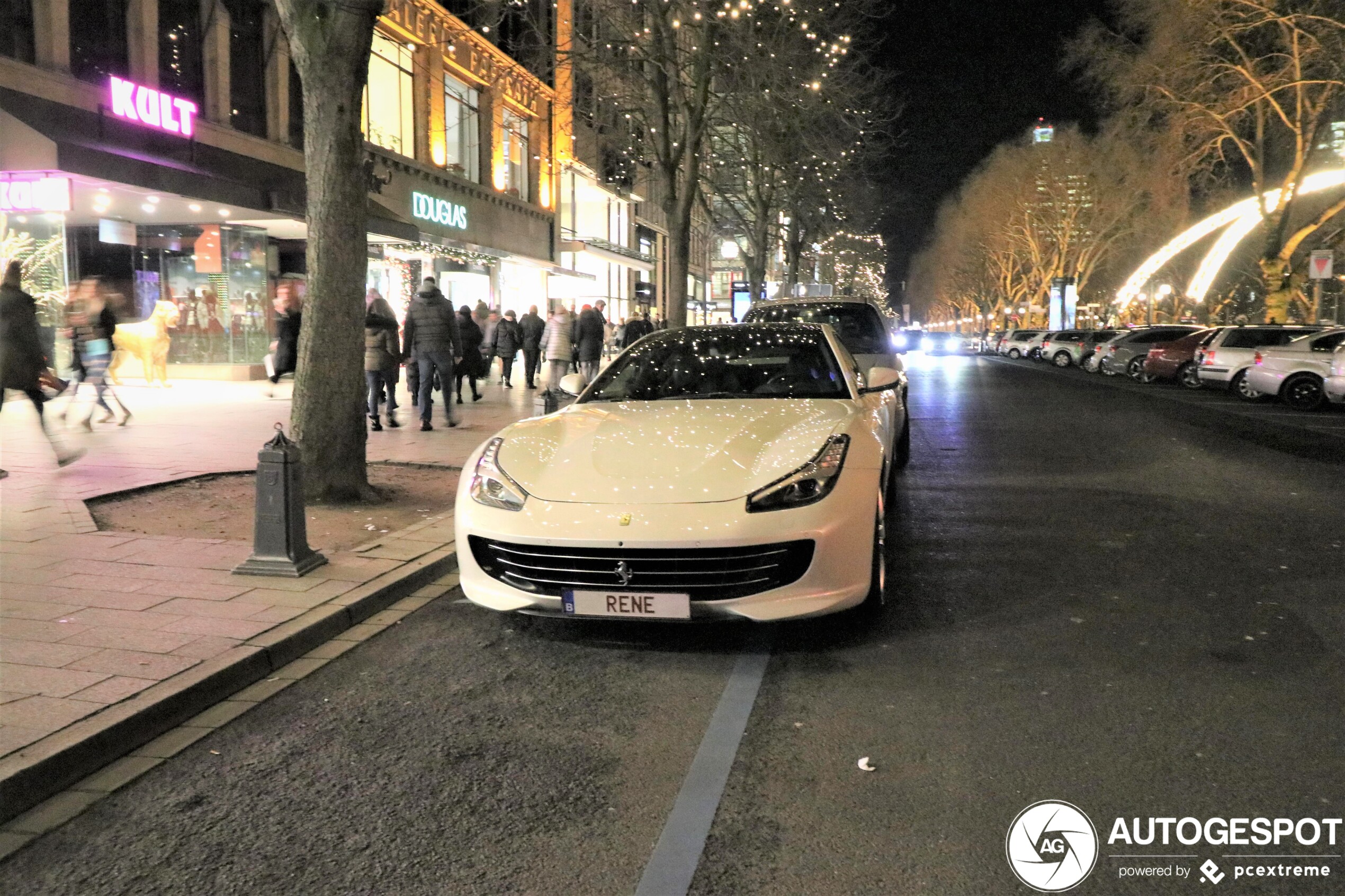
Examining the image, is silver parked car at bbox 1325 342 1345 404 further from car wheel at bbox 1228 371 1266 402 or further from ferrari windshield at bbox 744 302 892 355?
ferrari windshield at bbox 744 302 892 355

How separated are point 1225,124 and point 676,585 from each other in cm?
2876

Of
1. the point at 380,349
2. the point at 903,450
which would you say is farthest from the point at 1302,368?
the point at 380,349

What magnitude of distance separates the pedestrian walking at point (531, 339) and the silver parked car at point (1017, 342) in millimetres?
35149

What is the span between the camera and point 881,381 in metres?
6.38

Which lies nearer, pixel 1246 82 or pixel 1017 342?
pixel 1246 82

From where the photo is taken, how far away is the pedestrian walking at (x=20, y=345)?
953 centimetres

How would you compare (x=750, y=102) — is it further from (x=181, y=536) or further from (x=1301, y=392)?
(x=181, y=536)

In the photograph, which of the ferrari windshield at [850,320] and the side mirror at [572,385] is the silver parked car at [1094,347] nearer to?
the ferrari windshield at [850,320]

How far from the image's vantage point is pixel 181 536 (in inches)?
275

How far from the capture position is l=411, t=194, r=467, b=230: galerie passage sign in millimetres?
26594

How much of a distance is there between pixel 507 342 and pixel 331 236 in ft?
44.0

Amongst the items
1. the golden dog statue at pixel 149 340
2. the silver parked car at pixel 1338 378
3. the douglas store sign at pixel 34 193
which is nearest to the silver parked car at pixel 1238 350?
the silver parked car at pixel 1338 378

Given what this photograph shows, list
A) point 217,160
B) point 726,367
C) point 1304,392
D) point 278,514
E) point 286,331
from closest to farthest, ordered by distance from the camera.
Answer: point 278,514
point 726,367
point 286,331
point 1304,392
point 217,160

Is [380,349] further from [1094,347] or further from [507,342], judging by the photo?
[1094,347]
